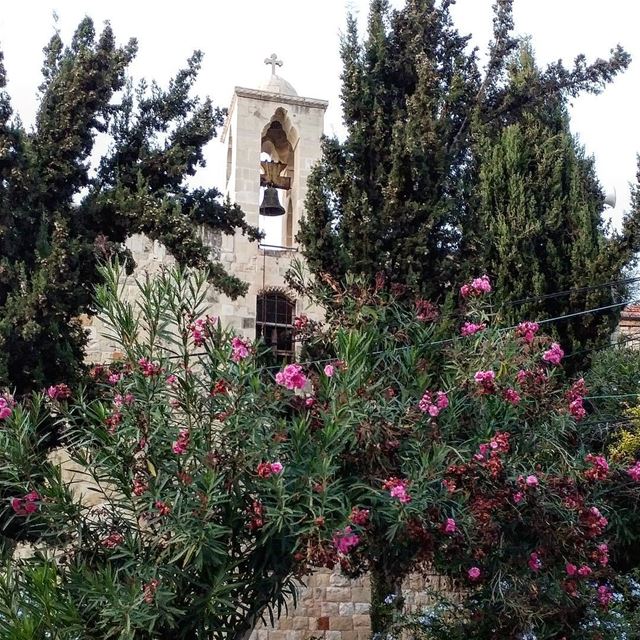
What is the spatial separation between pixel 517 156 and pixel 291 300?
162 inches

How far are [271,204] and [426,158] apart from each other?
4100 millimetres

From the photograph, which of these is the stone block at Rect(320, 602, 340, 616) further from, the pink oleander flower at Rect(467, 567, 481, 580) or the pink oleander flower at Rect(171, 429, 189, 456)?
the pink oleander flower at Rect(171, 429, 189, 456)

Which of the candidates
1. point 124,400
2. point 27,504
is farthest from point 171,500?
point 27,504

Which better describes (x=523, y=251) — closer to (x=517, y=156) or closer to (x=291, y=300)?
(x=517, y=156)

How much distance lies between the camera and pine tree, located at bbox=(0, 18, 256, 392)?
336 inches

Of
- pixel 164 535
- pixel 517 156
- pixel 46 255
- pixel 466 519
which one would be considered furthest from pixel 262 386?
pixel 517 156

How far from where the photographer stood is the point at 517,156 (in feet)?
39.7

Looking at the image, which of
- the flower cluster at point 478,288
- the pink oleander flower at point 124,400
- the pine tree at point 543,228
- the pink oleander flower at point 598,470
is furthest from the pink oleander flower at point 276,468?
the pine tree at point 543,228

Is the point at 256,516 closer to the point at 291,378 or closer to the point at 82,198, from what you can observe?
the point at 291,378

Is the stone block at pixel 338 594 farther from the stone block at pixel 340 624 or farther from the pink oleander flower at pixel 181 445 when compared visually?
the pink oleander flower at pixel 181 445

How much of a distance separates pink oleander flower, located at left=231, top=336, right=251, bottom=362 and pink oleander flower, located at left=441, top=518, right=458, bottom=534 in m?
A: 1.73

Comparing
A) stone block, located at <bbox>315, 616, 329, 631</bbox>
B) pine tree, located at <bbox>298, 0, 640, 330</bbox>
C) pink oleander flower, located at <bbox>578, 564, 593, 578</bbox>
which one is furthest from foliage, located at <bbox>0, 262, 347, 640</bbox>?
stone block, located at <bbox>315, 616, 329, 631</bbox>

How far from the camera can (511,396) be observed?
650 centimetres

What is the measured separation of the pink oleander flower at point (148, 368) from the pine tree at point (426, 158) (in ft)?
13.2
